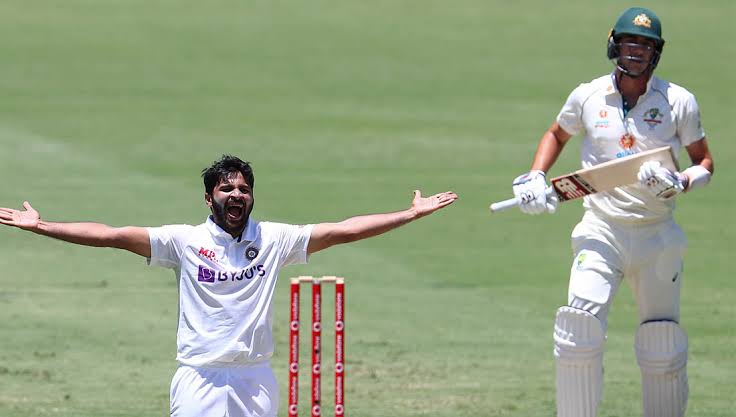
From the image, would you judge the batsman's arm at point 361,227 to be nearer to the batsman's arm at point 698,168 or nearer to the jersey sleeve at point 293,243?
the jersey sleeve at point 293,243

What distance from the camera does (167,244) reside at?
614cm

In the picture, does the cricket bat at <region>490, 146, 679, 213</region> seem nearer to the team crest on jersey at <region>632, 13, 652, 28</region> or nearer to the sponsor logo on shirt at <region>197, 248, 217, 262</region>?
the team crest on jersey at <region>632, 13, 652, 28</region>

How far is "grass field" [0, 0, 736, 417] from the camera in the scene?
9.27m

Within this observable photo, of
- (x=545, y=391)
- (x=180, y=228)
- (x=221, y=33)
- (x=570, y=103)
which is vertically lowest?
(x=545, y=391)

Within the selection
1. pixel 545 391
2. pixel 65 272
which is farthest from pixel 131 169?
pixel 545 391

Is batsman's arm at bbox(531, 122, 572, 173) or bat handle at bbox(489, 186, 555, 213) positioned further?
batsman's arm at bbox(531, 122, 572, 173)

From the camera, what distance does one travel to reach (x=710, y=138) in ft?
52.2

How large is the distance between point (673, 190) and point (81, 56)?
1306cm

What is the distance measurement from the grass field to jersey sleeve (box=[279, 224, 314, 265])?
220cm

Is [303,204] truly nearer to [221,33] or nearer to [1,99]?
[1,99]

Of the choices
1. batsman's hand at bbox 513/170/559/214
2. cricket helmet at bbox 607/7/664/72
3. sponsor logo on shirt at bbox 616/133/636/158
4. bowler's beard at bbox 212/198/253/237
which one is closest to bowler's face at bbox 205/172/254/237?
bowler's beard at bbox 212/198/253/237

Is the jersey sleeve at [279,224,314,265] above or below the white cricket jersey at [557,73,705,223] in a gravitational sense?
below

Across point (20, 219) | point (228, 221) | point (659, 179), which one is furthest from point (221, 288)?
point (659, 179)

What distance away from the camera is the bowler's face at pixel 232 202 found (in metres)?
6.07
